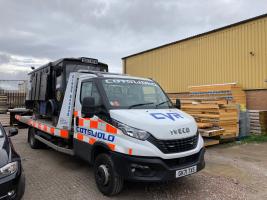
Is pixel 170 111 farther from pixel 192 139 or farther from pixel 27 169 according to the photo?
pixel 27 169

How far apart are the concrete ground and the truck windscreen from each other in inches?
62.9

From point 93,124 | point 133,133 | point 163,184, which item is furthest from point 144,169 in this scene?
point 93,124

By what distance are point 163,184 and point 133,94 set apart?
1.90 m

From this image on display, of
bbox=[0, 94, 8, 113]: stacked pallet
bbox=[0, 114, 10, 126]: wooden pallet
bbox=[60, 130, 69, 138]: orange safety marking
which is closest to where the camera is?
bbox=[60, 130, 69, 138]: orange safety marking

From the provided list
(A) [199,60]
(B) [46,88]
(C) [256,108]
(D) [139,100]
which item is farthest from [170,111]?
(A) [199,60]

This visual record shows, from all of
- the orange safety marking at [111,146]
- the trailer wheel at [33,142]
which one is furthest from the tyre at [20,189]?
the trailer wheel at [33,142]

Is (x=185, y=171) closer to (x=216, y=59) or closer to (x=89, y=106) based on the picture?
(x=89, y=106)

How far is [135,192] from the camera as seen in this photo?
4.78 metres

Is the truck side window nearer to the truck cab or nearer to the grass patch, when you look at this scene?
the truck cab

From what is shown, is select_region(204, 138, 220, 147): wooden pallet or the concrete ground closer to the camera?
the concrete ground

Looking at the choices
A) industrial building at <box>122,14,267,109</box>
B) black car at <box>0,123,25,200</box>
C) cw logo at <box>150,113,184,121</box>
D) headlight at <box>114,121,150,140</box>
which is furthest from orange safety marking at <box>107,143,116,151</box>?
industrial building at <box>122,14,267,109</box>

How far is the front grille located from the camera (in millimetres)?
4219

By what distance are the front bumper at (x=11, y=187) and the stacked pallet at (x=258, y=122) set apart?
10.2m

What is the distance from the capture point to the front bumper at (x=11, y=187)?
3502 millimetres
